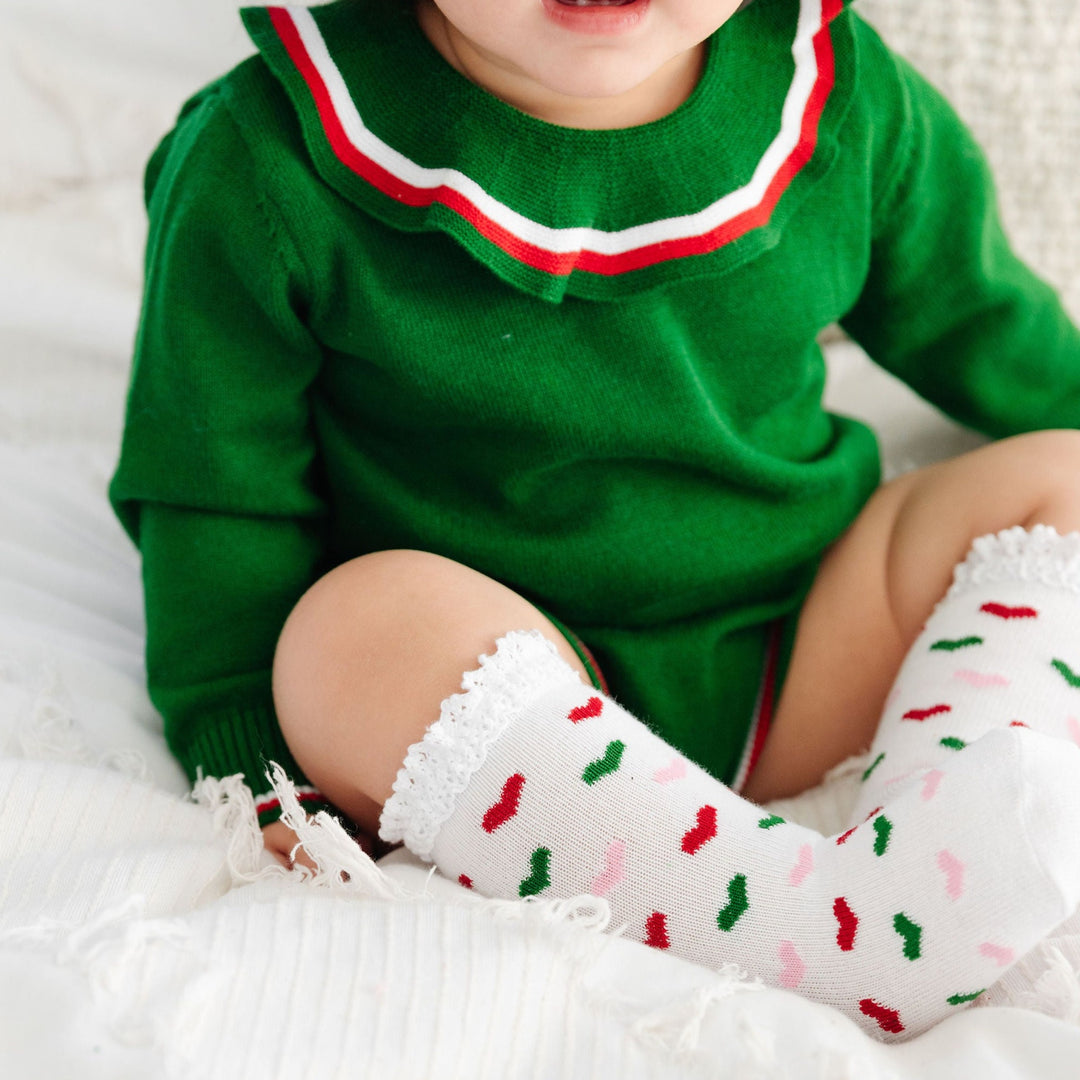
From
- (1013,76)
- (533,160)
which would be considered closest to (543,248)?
(533,160)

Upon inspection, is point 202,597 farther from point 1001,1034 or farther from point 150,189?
point 1001,1034

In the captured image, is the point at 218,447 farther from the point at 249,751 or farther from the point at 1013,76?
the point at 1013,76

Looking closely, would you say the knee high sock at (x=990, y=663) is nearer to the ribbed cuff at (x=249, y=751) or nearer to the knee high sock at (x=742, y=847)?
the knee high sock at (x=742, y=847)

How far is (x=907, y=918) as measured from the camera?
49 cm

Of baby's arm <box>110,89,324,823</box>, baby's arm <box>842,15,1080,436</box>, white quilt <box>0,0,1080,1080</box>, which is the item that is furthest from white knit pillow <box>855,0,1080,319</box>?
baby's arm <box>110,89,324,823</box>

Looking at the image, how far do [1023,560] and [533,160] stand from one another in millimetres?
→ 324

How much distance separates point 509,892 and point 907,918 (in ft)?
0.53

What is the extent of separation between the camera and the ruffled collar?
2.01 feet

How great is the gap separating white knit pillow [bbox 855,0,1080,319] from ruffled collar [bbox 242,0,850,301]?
30 cm

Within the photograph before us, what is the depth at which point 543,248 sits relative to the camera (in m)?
0.62

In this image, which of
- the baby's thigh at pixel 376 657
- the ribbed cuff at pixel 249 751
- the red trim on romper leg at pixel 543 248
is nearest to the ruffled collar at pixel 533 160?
the red trim on romper leg at pixel 543 248

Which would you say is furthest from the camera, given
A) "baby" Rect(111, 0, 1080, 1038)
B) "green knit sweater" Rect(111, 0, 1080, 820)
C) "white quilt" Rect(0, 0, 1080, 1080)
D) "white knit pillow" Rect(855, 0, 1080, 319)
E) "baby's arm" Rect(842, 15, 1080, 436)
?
"white knit pillow" Rect(855, 0, 1080, 319)

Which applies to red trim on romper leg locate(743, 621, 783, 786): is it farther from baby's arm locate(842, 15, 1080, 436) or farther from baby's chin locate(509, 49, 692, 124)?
baby's chin locate(509, 49, 692, 124)

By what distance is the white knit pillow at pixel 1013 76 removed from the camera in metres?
0.89
